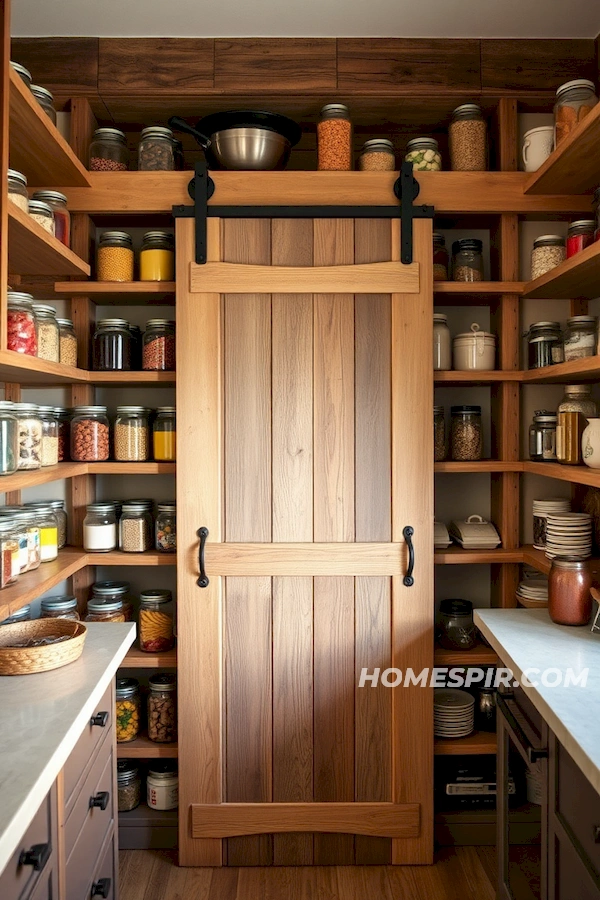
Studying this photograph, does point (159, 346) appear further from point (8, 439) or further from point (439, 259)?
point (439, 259)

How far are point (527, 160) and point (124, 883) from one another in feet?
8.65

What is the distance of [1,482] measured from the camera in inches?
67.3

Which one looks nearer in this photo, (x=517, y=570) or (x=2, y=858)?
(x=2, y=858)

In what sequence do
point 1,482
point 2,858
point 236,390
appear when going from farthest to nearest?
point 236,390
point 1,482
point 2,858

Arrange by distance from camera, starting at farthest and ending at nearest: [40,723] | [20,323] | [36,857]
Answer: [20,323] → [40,723] → [36,857]

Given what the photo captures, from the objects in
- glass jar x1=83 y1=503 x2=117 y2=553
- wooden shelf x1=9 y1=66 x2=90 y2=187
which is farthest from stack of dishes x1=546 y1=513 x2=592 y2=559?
wooden shelf x1=9 y1=66 x2=90 y2=187

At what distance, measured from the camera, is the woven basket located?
1.74 meters

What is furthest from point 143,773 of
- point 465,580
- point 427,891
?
point 465,580

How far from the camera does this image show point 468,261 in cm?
262

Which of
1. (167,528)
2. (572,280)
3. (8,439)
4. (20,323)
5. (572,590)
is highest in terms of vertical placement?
(572,280)

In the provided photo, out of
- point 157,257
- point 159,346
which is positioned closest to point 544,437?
point 159,346

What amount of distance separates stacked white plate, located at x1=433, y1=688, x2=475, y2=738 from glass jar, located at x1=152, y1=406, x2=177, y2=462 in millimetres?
1243

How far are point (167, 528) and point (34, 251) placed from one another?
97 cm

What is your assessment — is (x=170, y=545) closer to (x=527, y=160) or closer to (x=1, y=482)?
(x=1, y=482)
